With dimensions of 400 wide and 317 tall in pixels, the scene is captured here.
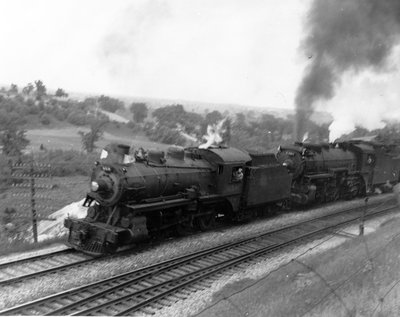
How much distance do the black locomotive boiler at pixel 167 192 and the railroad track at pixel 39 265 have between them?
0.33 m

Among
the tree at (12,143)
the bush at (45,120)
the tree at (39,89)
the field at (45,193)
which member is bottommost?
the field at (45,193)

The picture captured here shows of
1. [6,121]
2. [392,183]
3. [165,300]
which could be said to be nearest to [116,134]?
[6,121]

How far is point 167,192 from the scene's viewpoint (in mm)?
11672

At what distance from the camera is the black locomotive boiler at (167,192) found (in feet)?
34.2

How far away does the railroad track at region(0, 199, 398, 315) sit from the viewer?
748 centimetres

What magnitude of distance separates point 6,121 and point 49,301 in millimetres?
28858

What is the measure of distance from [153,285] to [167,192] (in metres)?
3.48

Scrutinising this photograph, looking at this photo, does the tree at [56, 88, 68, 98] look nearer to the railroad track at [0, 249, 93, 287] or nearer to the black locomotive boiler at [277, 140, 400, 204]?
the black locomotive boiler at [277, 140, 400, 204]

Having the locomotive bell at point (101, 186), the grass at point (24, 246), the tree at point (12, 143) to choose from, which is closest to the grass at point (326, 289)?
the locomotive bell at point (101, 186)

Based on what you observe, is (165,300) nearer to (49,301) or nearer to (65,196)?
(49,301)

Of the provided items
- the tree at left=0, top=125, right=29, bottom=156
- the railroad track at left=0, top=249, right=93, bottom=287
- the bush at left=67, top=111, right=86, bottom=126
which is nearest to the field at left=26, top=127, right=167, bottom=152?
the bush at left=67, top=111, right=86, bottom=126

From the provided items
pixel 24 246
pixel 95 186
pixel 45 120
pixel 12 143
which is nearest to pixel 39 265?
pixel 24 246

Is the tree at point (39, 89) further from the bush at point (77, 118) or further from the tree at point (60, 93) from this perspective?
the bush at point (77, 118)

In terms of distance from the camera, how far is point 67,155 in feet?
96.2
